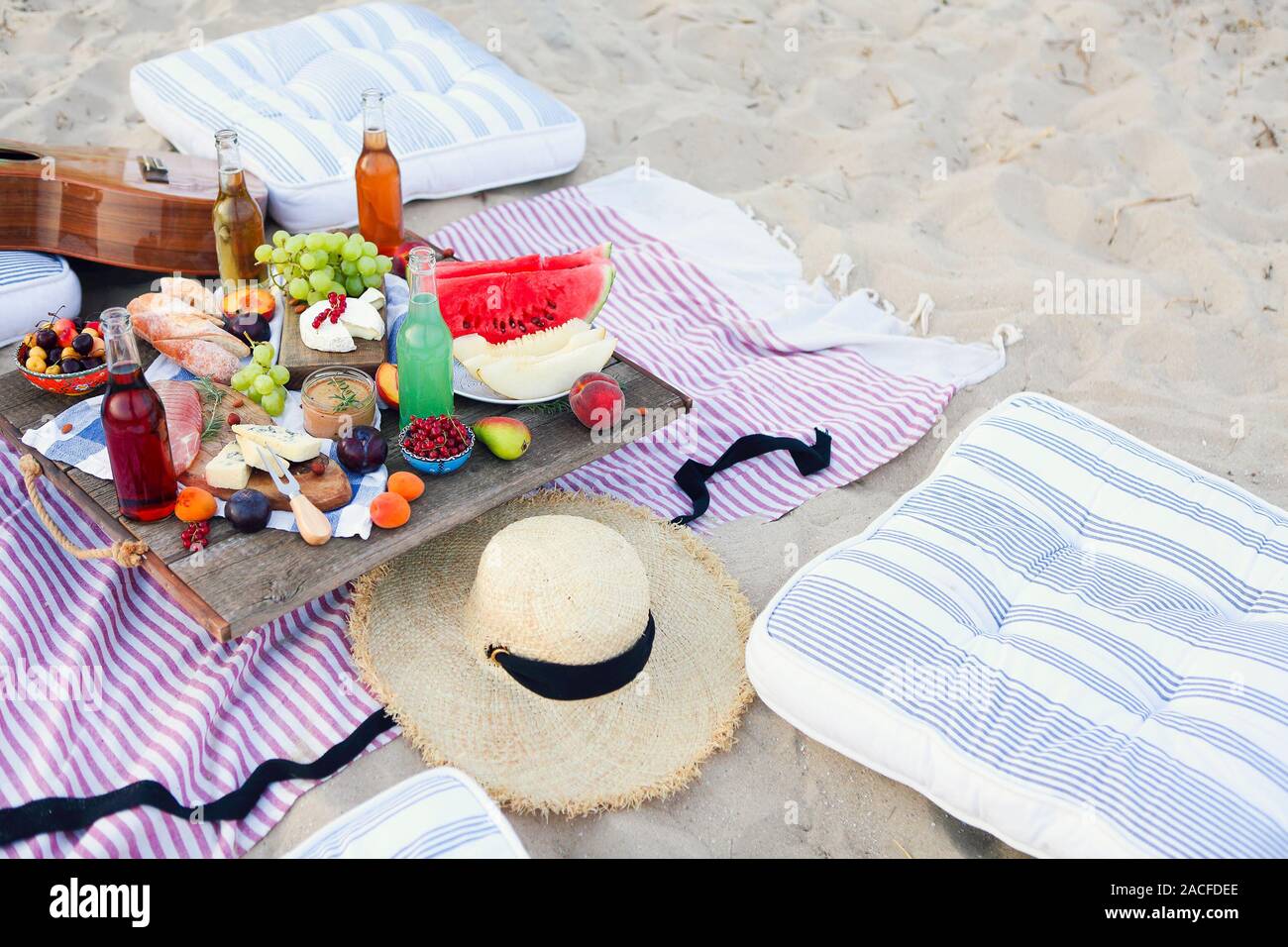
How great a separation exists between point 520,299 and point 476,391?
0.34m

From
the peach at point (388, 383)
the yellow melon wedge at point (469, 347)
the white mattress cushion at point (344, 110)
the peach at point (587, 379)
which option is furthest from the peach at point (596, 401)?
the white mattress cushion at point (344, 110)

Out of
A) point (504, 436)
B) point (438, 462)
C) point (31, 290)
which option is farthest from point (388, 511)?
point (31, 290)

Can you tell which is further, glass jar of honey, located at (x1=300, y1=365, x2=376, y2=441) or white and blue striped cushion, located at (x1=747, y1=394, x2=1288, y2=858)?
glass jar of honey, located at (x1=300, y1=365, x2=376, y2=441)

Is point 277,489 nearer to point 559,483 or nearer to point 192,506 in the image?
point 192,506

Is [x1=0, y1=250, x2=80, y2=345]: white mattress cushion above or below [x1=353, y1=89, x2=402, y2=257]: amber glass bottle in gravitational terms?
below

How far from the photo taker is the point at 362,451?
2.40 meters

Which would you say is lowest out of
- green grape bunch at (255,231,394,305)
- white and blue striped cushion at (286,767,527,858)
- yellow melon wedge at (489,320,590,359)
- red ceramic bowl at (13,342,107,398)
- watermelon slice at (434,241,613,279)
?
white and blue striped cushion at (286,767,527,858)

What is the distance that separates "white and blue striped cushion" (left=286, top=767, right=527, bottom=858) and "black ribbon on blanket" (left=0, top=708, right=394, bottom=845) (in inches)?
18.3

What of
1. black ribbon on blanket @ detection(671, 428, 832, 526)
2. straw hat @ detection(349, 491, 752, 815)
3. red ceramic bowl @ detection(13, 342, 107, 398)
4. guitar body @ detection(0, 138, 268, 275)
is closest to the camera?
straw hat @ detection(349, 491, 752, 815)

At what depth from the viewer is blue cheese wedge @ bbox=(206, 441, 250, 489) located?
230 centimetres

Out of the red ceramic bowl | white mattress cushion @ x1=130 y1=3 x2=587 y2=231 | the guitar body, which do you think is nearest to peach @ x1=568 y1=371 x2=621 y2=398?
the red ceramic bowl

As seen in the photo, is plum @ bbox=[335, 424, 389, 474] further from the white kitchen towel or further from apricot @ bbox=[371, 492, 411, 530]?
the white kitchen towel

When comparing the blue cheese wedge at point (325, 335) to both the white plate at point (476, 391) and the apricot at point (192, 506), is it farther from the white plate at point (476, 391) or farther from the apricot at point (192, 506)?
the apricot at point (192, 506)
